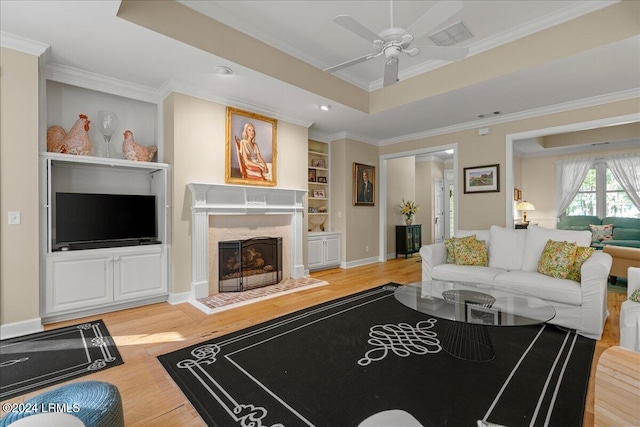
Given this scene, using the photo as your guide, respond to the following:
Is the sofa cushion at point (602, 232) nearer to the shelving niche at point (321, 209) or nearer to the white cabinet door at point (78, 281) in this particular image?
the shelving niche at point (321, 209)

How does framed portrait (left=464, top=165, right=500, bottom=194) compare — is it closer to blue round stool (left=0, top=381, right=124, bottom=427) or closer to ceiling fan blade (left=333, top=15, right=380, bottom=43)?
ceiling fan blade (left=333, top=15, right=380, bottom=43)

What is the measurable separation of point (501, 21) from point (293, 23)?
2252 mm

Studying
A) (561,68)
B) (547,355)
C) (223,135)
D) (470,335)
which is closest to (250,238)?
(223,135)

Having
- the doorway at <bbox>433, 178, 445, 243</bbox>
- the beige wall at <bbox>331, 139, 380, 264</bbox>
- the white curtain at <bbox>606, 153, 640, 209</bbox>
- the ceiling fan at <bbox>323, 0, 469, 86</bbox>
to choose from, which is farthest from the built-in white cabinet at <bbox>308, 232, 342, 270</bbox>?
the white curtain at <bbox>606, 153, 640, 209</bbox>

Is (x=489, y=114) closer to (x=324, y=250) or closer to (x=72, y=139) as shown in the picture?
(x=324, y=250)

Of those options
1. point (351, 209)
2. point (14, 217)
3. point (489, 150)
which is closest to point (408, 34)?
point (489, 150)

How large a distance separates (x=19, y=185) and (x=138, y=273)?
1432mm

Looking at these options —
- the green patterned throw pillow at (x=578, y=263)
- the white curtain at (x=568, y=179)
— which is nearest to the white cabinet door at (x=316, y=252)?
the green patterned throw pillow at (x=578, y=263)

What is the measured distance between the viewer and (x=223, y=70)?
3504 mm

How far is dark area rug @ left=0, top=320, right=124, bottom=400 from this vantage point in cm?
211

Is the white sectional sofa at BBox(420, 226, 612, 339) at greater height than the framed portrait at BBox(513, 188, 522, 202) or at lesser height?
lesser

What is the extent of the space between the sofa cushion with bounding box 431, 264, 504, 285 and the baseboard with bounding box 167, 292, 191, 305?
325 centimetres

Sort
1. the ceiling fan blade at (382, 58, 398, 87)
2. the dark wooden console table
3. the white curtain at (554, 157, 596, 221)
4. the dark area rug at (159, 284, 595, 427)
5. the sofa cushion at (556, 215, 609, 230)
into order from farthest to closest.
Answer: the dark wooden console table < the white curtain at (554, 157, 596, 221) < the sofa cushion at (556, 215, 609, 230) < the ceiling fan blade at (382, 58, 398, 87) < the dark area rug at (159, 284, 595, 427)

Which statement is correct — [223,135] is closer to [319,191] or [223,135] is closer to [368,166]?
[319,191]
